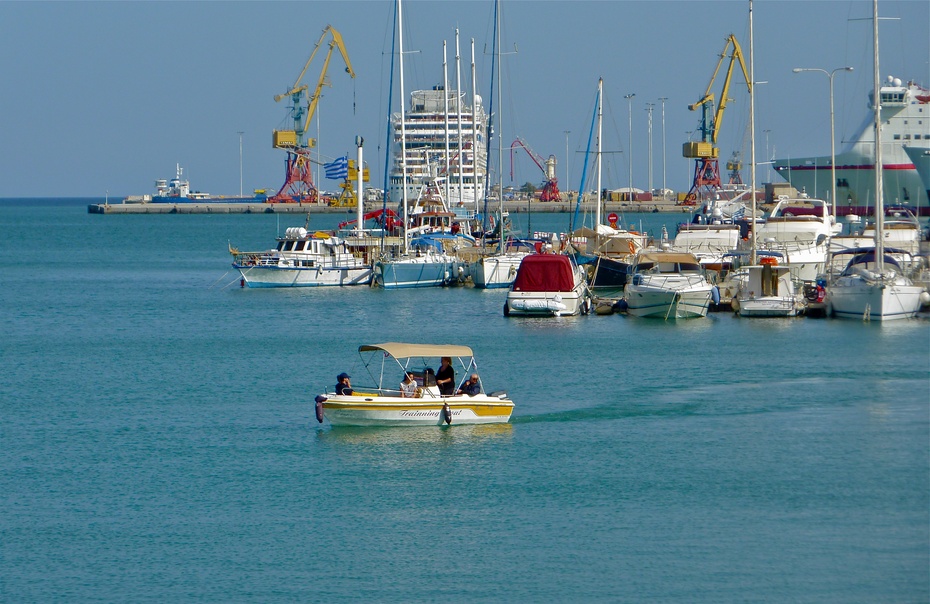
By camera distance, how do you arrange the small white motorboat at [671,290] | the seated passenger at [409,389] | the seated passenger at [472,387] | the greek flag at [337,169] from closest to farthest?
1. the seated passenger at [409,389]
2. the seated passenger at [472,387]
3. the small white motorboat at [671,290]
4. the greek flag at [337,169]

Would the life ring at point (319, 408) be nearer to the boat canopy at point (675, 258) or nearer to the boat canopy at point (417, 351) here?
the boat canopy at point (417, 351)

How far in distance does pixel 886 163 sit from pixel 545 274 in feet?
217

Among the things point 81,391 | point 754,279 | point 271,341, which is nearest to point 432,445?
point 81,391

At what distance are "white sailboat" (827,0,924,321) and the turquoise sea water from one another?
67 cm

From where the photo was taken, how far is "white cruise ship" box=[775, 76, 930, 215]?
107 meters

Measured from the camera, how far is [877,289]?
146 ft

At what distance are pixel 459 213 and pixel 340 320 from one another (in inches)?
1398

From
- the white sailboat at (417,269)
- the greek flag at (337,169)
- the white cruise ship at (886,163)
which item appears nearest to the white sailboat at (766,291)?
the white sailboat at (417,269)

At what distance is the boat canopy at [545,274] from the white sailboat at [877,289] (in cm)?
1001

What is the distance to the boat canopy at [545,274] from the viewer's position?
1986 inches

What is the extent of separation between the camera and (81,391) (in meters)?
36.6

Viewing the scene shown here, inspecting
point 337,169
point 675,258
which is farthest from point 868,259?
point 337,169

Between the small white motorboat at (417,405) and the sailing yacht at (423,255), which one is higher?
the sailing yacht at (423,255)

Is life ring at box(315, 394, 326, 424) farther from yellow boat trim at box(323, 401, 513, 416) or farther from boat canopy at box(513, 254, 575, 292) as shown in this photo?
boat canopy at box(513, 254, 575, 292)
